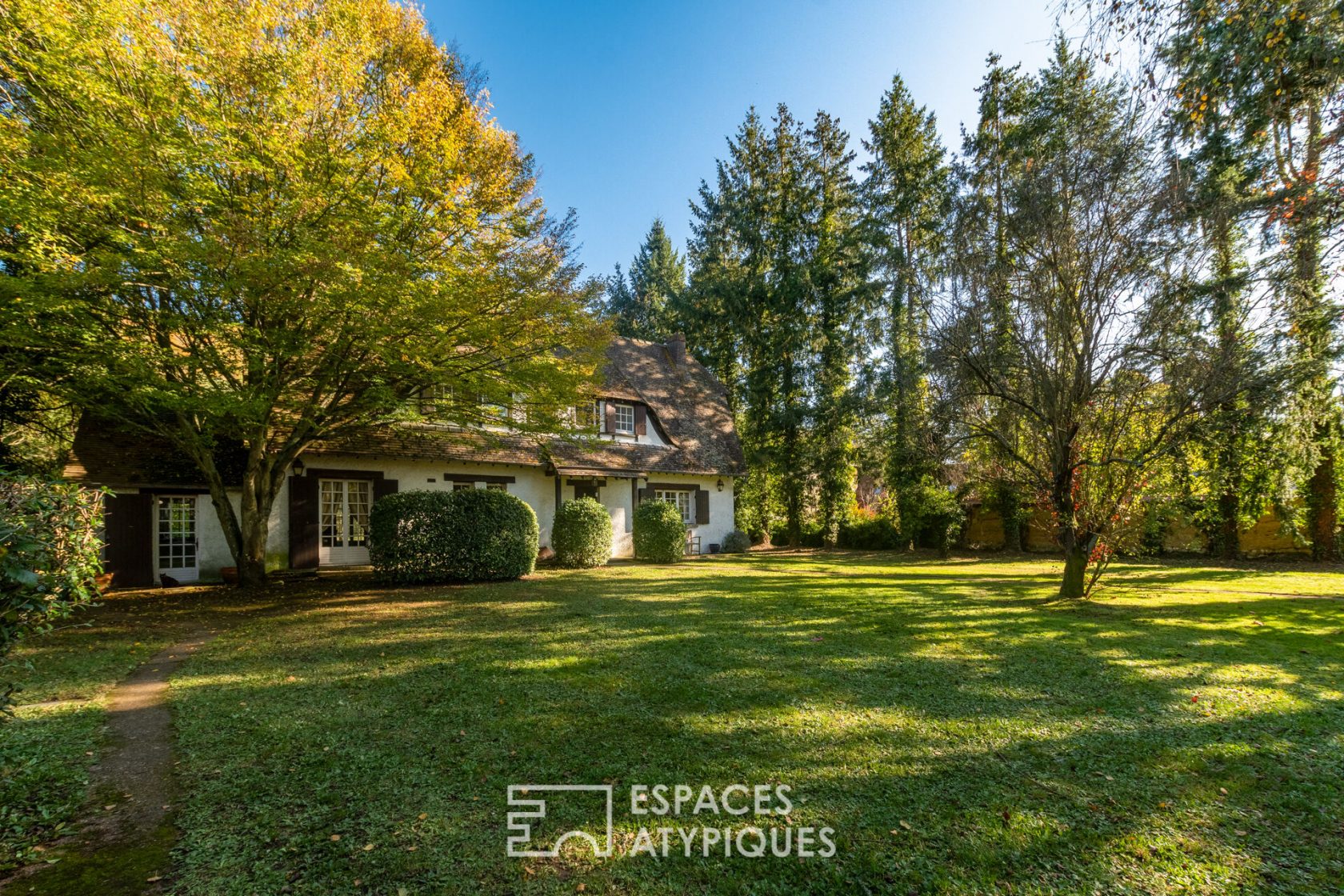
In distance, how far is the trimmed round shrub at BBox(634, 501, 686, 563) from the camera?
16.5 m

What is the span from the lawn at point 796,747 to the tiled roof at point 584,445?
658 cm

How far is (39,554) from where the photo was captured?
9.46 ft

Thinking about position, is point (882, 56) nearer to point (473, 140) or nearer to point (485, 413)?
point (473, 140)

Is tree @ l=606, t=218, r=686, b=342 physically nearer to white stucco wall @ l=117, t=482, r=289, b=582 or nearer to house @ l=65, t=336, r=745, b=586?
house @ l=65, t=336, r=745, b=586

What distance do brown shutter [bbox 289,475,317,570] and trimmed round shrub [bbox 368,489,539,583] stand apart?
2.82 m

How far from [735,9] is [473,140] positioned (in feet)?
17.6

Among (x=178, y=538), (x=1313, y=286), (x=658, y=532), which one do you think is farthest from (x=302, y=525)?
(x=1313, y=286)

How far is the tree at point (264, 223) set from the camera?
7238 millimetres

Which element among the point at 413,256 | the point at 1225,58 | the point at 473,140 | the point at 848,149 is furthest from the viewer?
the point at 848,149

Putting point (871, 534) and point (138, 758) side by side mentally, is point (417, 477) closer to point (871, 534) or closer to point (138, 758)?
point (138, 758)

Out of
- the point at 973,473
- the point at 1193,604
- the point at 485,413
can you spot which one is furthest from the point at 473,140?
the point at 1193,604

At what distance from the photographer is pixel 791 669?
19.1 ft

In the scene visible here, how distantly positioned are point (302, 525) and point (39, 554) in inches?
479

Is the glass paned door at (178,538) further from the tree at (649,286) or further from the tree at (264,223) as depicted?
the tree at (649,286)
